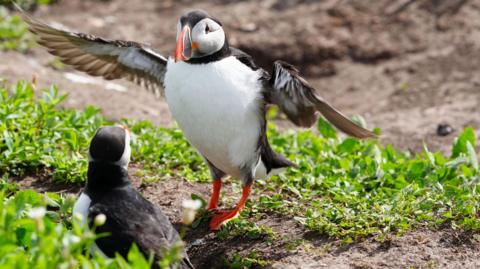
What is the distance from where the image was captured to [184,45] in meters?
5.50

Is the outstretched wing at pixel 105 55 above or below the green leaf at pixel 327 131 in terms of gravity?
above

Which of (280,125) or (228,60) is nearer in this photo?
(228,60)

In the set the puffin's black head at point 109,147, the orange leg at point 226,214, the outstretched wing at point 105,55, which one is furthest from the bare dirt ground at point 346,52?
the puffin's black head at point 109,147

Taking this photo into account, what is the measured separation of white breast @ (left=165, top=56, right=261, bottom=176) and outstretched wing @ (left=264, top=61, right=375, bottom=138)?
16 centimetres

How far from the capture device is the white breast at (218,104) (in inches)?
215

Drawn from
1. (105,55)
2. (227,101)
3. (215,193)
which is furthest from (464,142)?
(105,55)

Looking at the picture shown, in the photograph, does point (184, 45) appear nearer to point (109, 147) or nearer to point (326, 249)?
point (109, 147)

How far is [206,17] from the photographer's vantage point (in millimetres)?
5527

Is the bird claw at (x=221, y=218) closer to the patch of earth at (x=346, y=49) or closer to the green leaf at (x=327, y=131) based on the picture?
the green leaf at (x=327, y=131)

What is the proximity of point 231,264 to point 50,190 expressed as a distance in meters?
1.72

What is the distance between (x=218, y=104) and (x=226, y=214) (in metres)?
0.89

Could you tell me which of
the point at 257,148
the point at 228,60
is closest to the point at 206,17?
the point at 228,60

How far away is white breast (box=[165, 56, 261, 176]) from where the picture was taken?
17.9 ft

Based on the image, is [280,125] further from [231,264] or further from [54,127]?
[231,264]
